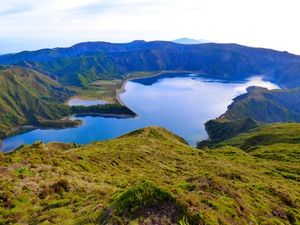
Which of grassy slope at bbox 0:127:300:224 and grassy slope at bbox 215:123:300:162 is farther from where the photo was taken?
grassy slope at bbox 215:123:300:162

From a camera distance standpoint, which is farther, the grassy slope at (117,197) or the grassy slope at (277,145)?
the grassy slope at (277,145)

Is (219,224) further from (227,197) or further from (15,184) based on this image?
(15,184)

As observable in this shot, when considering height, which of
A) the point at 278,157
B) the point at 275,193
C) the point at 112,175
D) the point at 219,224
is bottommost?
the point at 278,157

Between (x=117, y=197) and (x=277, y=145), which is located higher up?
(x=117, y=197)

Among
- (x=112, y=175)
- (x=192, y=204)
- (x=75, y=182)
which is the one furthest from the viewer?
(x=112, y=175)

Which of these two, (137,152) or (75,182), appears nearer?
(75,182)

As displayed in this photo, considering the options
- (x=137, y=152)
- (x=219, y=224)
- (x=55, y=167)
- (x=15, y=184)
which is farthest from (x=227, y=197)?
(x=137, y=152)

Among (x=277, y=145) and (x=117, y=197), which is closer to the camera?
(x=117, y=197)

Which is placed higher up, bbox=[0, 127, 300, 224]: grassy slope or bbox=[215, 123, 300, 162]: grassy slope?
bbox=[0, 127, 300, 224]: grassy slope

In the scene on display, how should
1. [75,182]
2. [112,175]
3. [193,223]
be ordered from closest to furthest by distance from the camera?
[193,223]
[75,182]
[112,175]

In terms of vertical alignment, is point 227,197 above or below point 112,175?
above

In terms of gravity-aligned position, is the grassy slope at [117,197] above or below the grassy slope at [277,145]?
above
